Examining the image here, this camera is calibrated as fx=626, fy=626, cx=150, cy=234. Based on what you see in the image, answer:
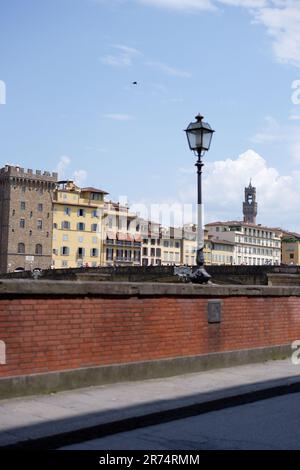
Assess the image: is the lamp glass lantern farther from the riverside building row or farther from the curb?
the riverside building row

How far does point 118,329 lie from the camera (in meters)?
9.62

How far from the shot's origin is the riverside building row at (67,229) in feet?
384

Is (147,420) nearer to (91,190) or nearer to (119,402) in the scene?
(119,402)

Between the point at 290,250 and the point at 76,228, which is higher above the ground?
the point at 76,228

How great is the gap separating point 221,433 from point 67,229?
386ft

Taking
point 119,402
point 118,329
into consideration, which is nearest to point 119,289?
point 118,329

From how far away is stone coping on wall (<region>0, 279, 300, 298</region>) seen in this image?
8118 mm

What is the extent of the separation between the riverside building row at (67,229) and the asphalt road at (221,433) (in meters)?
109

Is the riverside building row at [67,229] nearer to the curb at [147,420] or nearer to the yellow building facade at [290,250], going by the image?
the yellow building facade at [290,250]

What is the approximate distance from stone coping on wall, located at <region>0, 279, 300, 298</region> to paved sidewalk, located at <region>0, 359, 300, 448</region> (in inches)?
54.0

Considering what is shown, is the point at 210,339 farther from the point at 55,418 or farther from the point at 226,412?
the point at 55,418

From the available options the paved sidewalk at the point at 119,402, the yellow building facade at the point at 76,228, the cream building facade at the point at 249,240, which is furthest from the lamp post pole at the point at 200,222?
the cream building facade at the point at 249,240
